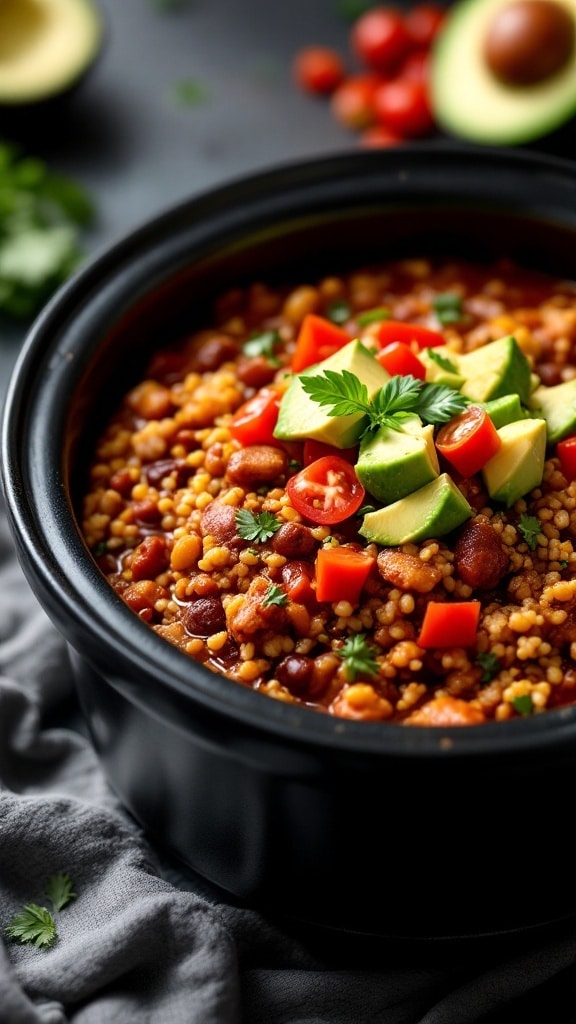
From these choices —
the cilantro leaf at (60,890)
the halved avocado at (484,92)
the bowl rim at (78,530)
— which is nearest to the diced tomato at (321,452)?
the bowl rim at (78,530)

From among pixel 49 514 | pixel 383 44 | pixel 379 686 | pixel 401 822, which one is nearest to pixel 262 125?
pixel 383 44

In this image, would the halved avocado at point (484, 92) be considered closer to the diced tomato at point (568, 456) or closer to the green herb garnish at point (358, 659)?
the diced tomato at point (568, 456)

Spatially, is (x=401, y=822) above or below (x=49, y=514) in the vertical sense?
below

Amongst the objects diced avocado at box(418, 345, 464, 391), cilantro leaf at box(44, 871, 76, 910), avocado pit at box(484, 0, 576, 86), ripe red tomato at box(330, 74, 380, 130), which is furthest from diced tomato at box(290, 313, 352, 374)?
ripe red tomato at box(330, 74, 380, 130)

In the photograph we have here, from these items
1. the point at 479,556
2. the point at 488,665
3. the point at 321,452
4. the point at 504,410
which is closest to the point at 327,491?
the point at 321,452

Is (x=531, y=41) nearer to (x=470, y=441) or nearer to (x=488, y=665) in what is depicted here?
(x=470, y=441)

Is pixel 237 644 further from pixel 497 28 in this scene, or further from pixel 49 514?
pixel 497 28
